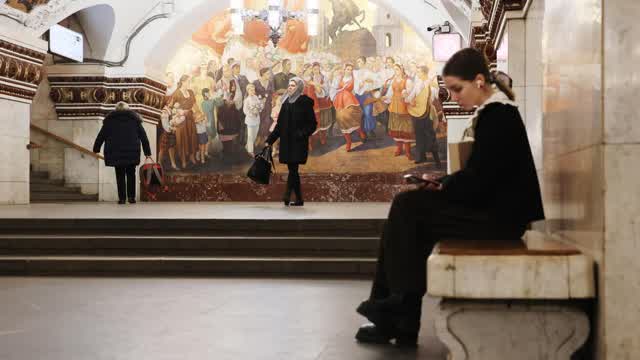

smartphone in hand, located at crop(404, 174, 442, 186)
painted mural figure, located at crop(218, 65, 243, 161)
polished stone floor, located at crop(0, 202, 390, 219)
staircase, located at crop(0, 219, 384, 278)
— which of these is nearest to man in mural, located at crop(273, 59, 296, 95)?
painted mural figure, located at crop(218, 65, 243, 161)

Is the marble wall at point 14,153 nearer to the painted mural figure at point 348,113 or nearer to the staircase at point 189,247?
the staircase at point 189,247

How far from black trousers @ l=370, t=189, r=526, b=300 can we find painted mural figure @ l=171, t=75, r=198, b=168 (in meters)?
14.9

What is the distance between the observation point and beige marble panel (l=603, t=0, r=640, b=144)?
288 cm

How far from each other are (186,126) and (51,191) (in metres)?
3.01

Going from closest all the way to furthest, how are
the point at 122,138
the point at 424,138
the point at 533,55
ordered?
the point at 533,55
the point at 122,138
the point at 424,138

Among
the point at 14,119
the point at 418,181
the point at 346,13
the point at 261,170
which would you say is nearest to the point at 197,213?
the point at 261,170

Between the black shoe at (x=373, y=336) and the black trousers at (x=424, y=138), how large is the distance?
13.6 m

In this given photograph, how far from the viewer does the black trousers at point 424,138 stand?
58.1ft

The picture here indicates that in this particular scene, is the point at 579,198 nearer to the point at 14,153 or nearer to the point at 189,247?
the point at 189,247

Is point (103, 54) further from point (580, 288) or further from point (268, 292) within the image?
point (580, 288)

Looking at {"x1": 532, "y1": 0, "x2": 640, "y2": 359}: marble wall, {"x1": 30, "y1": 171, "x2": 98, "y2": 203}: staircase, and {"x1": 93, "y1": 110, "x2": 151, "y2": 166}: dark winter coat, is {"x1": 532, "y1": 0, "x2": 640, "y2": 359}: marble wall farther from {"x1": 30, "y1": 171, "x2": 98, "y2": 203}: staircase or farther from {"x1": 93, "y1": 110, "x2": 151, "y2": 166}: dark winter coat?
{"x1": 30, "y1": 171, "x2": 98, "y2": 203}: staircase

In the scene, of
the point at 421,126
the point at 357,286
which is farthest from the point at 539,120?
the point at 421,126

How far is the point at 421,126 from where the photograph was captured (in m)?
17.7

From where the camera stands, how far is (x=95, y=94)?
17.6m
